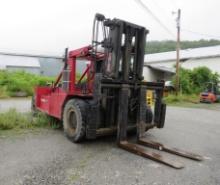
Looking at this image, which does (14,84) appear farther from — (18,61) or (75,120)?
(18,61)

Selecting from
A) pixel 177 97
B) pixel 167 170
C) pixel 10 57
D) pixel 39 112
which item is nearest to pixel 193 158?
pixel 167 170

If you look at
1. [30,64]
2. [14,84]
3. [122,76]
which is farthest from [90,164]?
[30,64]

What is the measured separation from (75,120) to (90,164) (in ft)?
5.75

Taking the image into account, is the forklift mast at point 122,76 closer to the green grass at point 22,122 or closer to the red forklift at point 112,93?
the red forklift at point 112,93

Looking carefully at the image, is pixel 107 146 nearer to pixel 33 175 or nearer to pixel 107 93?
pixel 107 93

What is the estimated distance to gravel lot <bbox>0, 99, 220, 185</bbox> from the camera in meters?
3.61

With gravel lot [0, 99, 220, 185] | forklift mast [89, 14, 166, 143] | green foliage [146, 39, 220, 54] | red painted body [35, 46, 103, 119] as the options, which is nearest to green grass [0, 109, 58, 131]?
red painted body [35, 46, 103, 119]

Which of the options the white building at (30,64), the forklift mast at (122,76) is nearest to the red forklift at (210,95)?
the forklift mast at (122,76)

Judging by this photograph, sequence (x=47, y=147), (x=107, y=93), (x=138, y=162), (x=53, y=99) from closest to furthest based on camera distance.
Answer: (x=138, y=162) < (x=47, y=147) < (x=107, y=93) < (x=53, y=99)

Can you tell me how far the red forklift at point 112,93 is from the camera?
5.09 m

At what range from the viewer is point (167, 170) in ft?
13.3

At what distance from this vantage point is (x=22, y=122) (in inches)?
277

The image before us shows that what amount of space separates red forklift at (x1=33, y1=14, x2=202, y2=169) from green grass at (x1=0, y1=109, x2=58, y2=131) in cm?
92

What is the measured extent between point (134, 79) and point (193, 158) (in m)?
2.27
